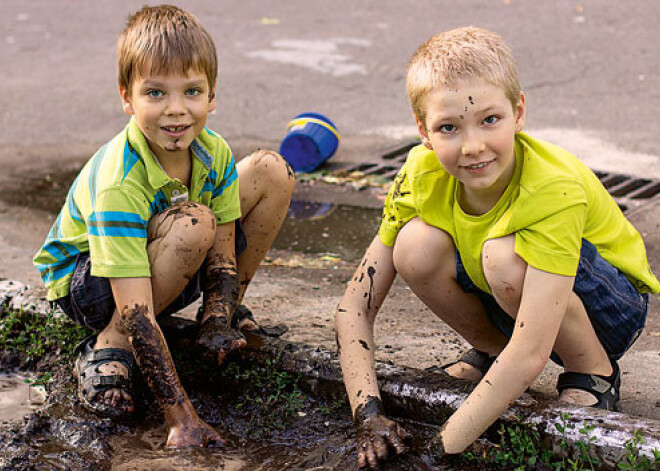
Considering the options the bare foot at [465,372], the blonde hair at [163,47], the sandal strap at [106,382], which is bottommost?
the sandal strap at [106,382]

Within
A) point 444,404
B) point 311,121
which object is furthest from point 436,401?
point 311,121

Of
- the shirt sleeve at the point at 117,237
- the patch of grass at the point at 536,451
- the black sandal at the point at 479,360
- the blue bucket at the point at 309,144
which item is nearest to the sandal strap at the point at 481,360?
the black sandal at the point at 479,360

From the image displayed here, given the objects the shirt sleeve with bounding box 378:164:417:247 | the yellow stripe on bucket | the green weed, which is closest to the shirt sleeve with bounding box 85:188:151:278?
the shirt sleeve with bounding box 378:164:417:247

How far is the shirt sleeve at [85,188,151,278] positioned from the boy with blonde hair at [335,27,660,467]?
2.14 ft

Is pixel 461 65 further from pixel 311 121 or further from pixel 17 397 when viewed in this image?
pixel 311 121

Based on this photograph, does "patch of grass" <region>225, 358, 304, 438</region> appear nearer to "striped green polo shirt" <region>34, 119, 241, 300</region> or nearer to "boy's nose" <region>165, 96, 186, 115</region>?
"striped green polo shirt" <region>34, 119, 241, 300</region>

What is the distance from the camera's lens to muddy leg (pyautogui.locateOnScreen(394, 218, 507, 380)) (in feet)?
9.27

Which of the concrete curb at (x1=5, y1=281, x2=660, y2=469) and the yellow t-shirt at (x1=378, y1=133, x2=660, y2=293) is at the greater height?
the yellow t-shirt at (x1=378, y1=133, x2=660, y2=293)

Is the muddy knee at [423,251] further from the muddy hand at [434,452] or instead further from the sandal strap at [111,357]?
the sandal strap at [111,357]

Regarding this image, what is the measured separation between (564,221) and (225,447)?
1.22 meters

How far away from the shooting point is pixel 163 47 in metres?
2.96

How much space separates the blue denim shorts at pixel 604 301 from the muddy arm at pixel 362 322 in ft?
0.81

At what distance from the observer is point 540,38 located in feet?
26.5

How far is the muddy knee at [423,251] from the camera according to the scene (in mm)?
2822
